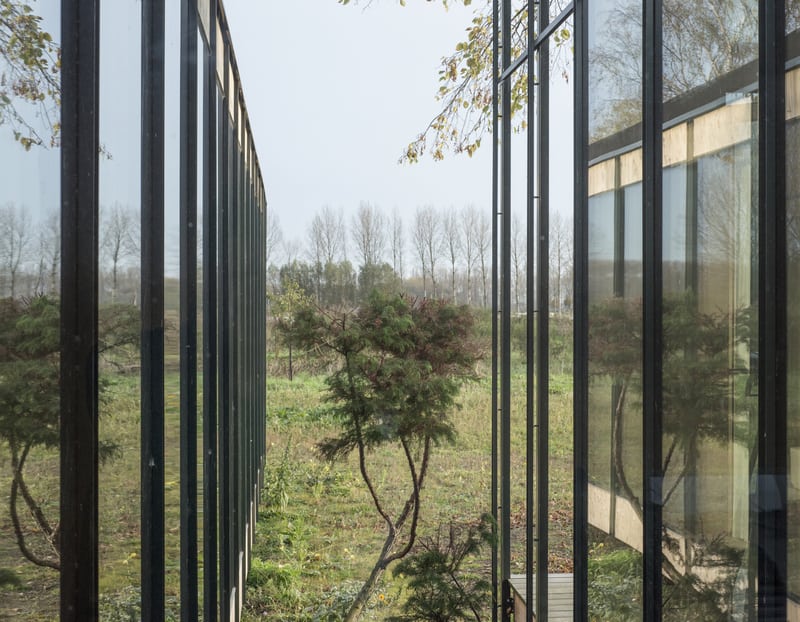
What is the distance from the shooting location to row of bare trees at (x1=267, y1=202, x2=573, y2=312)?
617cm

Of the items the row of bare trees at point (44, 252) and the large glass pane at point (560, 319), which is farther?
the large glass pane at point (560, 319)

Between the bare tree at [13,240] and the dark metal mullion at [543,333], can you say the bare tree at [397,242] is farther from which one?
the bare tree at [13,240]

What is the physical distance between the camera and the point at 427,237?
249 inches

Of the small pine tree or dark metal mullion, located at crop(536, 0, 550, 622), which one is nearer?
dark metal mullion, located at crop(536, 0, 550, 622)

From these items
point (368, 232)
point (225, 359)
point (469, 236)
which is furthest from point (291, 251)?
point (225, 359)

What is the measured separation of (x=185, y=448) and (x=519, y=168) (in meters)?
2.30

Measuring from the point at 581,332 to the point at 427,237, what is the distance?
12.5 ft

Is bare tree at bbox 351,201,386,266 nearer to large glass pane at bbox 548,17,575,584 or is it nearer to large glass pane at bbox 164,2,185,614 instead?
large glass pane at bbox 548,17,575,584

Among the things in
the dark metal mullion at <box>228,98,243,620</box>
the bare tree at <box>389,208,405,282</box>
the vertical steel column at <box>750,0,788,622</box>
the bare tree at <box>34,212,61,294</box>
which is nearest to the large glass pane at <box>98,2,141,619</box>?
the bare tree at <box>34,212,61,294</box>

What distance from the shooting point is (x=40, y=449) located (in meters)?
1.14

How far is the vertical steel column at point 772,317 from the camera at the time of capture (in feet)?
4.78

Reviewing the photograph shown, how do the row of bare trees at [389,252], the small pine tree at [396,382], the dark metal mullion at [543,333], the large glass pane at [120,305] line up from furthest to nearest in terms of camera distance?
the row of bare trees at [389,252] → the small pine tree at [396,382] → the dark metal mullion at [543,333] → the large glass pane at [120,305]

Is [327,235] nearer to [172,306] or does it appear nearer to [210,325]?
[210,325]

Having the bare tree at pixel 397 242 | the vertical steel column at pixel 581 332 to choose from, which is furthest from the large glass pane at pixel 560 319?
the bare tree at pixel 397 242
